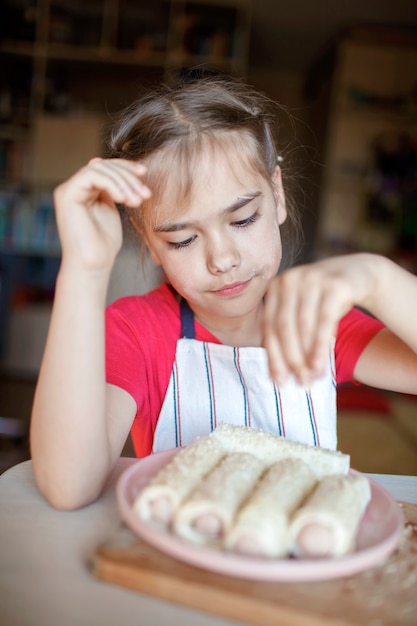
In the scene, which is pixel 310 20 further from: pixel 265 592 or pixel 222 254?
pixel 265 592

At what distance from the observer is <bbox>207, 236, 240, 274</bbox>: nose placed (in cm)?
103

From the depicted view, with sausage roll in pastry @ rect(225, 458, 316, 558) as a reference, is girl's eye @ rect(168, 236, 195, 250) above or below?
above

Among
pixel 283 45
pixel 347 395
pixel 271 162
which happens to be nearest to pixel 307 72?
pixel 283 45

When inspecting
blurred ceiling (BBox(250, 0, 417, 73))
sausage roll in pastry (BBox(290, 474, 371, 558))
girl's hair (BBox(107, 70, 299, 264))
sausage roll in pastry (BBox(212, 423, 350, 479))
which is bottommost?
sausage roll in pastry (BBox(212, 423, 350, 479))

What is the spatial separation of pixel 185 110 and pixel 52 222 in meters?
3.55

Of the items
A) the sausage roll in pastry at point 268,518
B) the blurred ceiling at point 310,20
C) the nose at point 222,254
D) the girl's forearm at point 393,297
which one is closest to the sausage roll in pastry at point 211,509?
the sausage roll in pastry at point 268,518

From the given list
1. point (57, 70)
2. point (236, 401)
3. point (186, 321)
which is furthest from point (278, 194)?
point (57, 70)

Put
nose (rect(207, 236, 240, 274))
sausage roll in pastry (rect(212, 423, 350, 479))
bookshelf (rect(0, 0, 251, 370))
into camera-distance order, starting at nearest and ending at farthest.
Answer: sausage roll in pastry (rect(212, 423, 350, 479)) → nose (rect(207, 236, 240, 274)) → bookshelf (rect(0, 0, 251, 370))

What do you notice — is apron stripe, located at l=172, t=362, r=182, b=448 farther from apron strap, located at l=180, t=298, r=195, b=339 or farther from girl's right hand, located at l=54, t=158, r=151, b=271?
Answer: girl's right hand, located at l=54, t=158, r=151, b=271

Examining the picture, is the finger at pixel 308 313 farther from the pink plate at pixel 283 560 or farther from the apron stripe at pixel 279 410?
the apron stripe at pixel 279 410

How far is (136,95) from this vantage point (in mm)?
4633

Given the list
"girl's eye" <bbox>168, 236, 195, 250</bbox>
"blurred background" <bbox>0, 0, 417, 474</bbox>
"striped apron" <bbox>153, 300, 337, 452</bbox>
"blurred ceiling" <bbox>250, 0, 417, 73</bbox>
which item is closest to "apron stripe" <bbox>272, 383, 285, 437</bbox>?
"striped apron" <bbox>153, 300, 337, 452</bbox>

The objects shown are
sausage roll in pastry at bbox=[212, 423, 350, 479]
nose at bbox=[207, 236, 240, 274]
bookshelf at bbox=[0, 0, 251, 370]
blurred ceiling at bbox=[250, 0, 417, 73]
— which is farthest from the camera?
blurred ceiling at bbox=[250, 0, 417, 73]

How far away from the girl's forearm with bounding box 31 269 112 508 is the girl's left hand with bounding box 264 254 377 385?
26 cm
